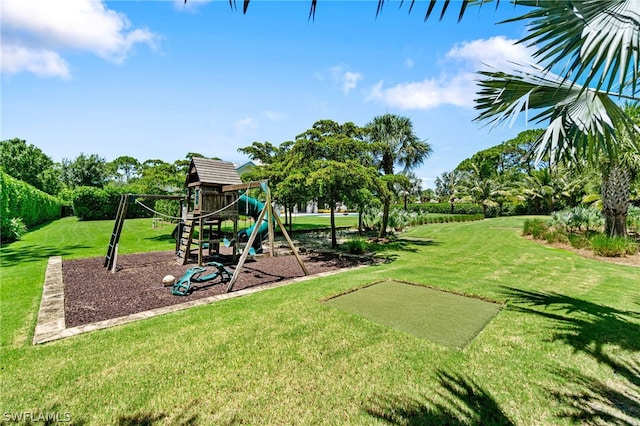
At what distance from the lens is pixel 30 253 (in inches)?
431

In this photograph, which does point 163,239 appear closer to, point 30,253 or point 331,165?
point 30,253

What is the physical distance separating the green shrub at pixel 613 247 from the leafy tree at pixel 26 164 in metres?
53.4

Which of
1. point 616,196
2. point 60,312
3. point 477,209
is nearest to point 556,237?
point 616,196

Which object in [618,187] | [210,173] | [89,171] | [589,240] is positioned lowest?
[589,240]

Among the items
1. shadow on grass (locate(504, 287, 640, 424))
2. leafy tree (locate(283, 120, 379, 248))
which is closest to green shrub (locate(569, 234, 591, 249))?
shadow on grass (locate(504, 287, 640, 424))

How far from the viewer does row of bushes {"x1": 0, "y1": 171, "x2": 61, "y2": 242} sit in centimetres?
1321

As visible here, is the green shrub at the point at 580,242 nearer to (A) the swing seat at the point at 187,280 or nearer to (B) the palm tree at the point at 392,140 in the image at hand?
(B) the palm tree at the point at 392,140

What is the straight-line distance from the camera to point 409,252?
12.9 meters

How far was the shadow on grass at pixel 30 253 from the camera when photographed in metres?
9.59

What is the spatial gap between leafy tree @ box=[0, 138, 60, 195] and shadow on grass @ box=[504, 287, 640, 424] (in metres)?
50.8

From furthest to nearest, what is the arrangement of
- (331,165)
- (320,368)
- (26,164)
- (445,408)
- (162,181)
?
(26,164), (162,181), (331,165), (320,368), (445,408)

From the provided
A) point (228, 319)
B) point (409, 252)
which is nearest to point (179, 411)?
A: point (228, 319)

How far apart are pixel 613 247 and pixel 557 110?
9180mm

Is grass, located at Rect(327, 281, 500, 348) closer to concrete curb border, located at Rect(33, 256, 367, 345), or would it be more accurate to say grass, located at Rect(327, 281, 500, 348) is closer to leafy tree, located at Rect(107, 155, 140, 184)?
concrete curb border, located at Rect(33, 256, 367, 345)
